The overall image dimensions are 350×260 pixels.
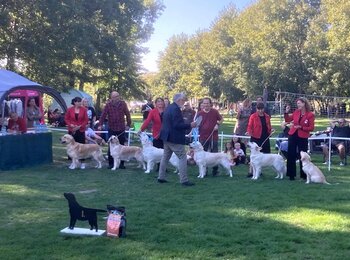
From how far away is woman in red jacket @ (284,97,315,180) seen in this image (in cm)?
971

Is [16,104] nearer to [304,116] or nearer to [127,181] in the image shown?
[127,181]

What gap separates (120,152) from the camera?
11.4 metres

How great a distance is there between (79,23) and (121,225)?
2056cm

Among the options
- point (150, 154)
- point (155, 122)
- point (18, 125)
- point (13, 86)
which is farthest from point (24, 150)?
point (155, 122)

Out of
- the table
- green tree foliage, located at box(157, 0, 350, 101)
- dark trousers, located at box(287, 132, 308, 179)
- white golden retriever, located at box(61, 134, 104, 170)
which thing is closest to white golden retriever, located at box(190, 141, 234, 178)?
dark trousers, located at box(287, 132, 308, 179)

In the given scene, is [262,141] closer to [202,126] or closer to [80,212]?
[202,126]

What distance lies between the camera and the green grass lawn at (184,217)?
5125 millimetres

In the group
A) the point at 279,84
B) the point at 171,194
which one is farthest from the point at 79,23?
the point at 279,84

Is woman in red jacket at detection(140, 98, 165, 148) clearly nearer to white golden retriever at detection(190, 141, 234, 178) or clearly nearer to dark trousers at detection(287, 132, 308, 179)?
white golden retriever at detection(190, 141, 234, 178)

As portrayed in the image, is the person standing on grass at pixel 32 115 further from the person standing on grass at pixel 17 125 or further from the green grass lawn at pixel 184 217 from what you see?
the green grass lawn at pixel 184 217

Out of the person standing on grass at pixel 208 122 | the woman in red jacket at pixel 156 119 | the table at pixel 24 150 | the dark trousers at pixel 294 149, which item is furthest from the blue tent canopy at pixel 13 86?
the dark trousers at pixel 294 149

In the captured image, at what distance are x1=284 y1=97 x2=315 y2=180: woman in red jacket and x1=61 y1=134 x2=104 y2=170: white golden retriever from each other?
14.0ft

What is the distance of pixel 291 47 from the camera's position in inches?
1950

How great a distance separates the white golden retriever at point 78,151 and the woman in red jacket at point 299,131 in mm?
4272
